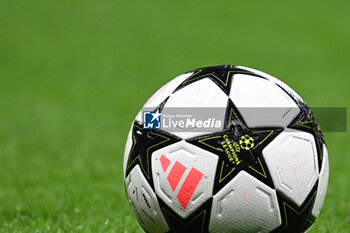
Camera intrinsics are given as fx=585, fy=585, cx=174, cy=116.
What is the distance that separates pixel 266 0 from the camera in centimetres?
2628

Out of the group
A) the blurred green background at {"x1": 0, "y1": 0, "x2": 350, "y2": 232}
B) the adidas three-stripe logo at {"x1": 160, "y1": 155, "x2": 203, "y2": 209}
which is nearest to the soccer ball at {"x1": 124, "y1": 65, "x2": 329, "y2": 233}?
the adidas three-stripe logo at {"x1": 160, "y1": 155, "x2": 203, "y2": 209}

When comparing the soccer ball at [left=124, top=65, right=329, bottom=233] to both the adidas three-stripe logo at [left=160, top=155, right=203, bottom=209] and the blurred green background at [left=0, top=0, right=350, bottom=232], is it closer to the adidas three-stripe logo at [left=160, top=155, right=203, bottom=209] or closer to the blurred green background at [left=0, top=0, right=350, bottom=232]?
the adidas three-stripe logo at [left=160, top=155, right=203, bottom=209]

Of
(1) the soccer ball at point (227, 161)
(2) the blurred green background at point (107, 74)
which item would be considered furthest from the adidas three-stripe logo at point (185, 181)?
(2) the blurred green background at point (107, 74)

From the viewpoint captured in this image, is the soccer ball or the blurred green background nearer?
the soccer ball

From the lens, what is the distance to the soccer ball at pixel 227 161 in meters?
3.80

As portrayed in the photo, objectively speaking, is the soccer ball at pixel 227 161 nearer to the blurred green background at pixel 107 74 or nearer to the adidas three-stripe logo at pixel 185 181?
the adidas three-stripe logo at pixel 185 181

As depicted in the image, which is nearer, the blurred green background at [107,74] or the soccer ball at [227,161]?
the soccer ball at [227,161]

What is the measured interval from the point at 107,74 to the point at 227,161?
40.4 feet

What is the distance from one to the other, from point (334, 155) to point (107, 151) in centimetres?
362

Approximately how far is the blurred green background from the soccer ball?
1.27m

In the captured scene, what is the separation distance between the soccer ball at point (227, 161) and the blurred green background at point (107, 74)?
127 centimetres

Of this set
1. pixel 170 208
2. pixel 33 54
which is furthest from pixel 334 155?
pixel 33 54

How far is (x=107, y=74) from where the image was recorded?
15.8 m

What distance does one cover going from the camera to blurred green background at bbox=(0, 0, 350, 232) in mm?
6754
